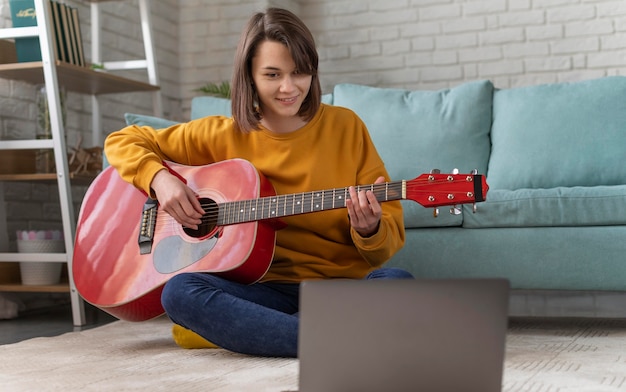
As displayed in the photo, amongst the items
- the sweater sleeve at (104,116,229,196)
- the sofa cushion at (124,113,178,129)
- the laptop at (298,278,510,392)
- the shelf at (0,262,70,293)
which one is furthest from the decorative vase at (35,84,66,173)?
the laptop at (298,278,510,392)

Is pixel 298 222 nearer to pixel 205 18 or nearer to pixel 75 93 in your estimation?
pixel 75 93

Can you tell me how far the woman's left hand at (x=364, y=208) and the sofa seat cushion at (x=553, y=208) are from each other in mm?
794

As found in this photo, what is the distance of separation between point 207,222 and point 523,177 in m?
1.34

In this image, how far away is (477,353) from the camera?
1028 mm

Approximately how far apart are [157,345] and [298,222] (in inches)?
22.2

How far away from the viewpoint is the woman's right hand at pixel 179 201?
2.00 meters

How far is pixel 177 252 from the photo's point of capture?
204cm

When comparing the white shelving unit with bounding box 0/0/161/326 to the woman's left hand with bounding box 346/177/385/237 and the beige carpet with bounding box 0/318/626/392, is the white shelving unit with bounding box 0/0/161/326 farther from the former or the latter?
the woman's left hand with bounding box 346/177/385/237

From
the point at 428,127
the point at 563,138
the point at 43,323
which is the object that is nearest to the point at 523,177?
the point at 563,138

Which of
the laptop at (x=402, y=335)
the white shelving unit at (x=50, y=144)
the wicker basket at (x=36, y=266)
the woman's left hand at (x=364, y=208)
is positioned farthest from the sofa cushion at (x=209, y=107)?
the laptop at (x=402, y=335)

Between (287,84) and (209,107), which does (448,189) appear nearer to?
(287,84)

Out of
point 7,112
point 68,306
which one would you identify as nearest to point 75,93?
point 7,112

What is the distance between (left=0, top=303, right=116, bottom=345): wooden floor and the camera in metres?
2.62

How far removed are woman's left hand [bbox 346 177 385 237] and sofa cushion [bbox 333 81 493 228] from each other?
1186mm
